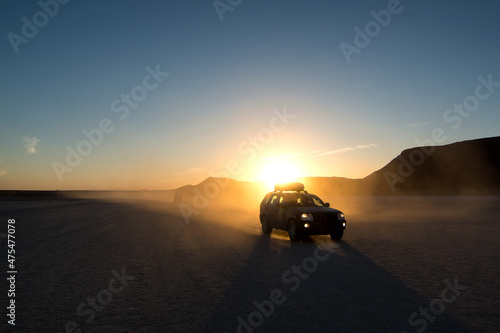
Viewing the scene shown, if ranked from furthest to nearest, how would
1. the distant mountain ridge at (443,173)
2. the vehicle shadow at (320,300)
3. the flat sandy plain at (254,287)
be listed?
the distant mountain ridge at (443,173) → the flat sandy plain at (254,287) → the vehicle shadow at (320,300)

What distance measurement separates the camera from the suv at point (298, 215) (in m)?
14.5

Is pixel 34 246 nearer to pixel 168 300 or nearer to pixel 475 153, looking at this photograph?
pixel 168 300

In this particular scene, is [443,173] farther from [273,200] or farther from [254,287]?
[254,287]

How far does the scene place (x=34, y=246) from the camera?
12789 mm

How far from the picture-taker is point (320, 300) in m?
6.57

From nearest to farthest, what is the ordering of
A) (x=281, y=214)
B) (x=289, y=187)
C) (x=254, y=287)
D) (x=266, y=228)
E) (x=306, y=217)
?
(x=254, y=287)
(x=306, y=217)
(x=281, y=214)
(x=266, y=228)
(x=289, y=187)

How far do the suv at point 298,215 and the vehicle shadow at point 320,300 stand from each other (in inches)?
148

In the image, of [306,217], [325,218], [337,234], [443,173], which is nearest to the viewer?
[306,217]

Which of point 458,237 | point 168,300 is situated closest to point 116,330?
point 168,300

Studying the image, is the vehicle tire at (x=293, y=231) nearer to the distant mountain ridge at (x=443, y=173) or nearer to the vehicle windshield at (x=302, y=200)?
the vehicle windshield at (x=302, y=200)

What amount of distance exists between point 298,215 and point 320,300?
8.01 metres

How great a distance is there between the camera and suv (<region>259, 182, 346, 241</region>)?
14477mm

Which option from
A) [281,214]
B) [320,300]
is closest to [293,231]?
[281,214]

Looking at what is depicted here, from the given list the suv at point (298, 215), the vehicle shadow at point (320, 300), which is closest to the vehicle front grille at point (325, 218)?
the suv at point (298, 215)
